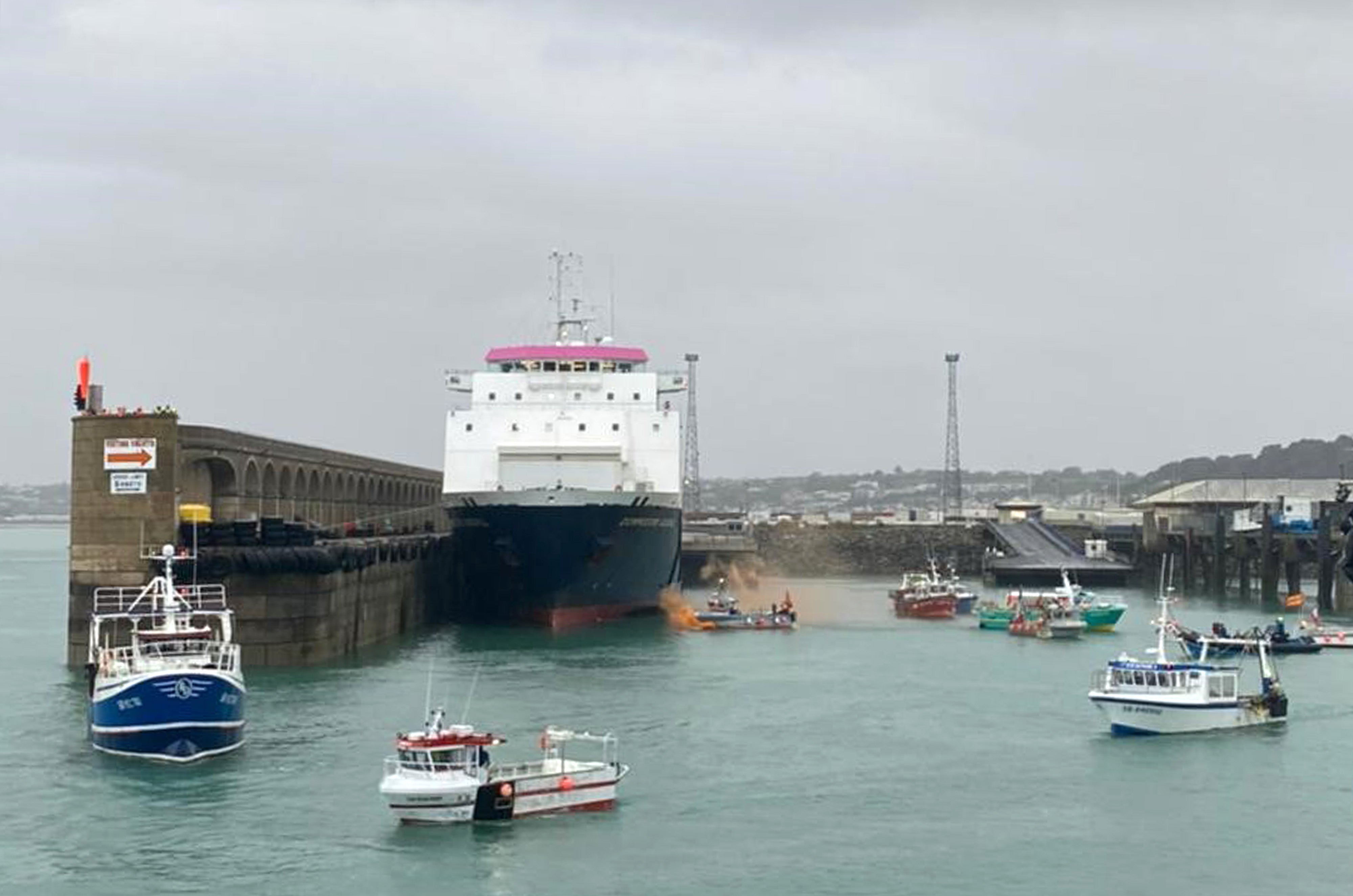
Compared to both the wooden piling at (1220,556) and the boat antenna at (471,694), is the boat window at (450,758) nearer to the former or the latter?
the boat antenna at (471,694)

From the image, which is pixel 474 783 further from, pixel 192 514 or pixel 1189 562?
pixel 1189 562

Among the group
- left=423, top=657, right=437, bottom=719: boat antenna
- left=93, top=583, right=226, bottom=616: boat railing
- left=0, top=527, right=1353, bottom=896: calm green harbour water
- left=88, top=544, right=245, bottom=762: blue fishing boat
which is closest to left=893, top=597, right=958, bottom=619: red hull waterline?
left=0, top=527, right=1353, bottom=896: calm green harbour water

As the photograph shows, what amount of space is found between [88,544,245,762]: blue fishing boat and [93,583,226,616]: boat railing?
25.5ft

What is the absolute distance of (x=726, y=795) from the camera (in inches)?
1496

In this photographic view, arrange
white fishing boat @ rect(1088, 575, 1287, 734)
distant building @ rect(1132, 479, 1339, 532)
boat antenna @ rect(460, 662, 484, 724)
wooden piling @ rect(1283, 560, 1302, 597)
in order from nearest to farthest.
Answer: white fishing boat @ rect(1088, 575, 1287, 734)
boat antenna @ rect(460, 662, 484, 724)
wooden piling @ rect(1283, 560, 1302, 597)
distant building @ rect(1132, 479, 1339, 532)

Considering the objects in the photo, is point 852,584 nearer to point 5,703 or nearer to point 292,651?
point 292,651

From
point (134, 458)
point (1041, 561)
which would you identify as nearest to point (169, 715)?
point (134, 458)

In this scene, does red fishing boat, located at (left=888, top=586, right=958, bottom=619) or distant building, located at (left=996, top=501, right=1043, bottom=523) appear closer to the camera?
red fishing boat, located at (left=888, top=586, right=958, bottom=619)

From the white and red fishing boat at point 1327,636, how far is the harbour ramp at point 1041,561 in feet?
106

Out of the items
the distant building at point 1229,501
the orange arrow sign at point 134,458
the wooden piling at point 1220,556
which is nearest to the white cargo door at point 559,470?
the orange arrow sign at point 134,458

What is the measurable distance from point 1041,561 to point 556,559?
172ft

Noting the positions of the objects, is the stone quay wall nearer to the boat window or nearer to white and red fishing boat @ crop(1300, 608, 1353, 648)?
white and red fishing boat @ crop(1300, 608, 1353, 648)

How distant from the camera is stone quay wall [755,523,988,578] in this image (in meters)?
137

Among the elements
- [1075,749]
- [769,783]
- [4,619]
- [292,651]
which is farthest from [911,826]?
[4,619]
